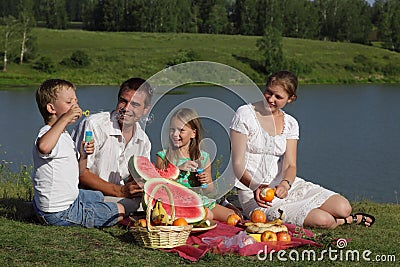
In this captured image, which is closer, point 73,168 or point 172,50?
point 73,168

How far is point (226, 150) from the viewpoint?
6539mm

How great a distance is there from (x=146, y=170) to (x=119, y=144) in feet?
1.81

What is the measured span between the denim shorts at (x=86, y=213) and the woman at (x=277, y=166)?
4.11ft

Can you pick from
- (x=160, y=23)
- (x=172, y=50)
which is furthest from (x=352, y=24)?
(x=172, y=50)

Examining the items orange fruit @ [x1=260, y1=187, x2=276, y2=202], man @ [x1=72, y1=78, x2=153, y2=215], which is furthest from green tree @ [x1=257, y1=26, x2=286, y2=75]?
orange fruit @ [x1=260, y1=187, x2=276, y2=202]

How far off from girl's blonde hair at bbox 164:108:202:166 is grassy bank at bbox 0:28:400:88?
133 ft

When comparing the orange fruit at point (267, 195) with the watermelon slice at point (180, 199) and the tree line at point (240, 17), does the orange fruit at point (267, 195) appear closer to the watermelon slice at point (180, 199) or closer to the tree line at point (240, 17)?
the watermelon slice at point (180, 199)

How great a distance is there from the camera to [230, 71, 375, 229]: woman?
6.21 m

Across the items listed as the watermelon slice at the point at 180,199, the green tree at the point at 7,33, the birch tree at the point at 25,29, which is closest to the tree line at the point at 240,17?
the birch tree at the point at 25,29

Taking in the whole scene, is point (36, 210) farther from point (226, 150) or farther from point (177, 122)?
point (226, 150)

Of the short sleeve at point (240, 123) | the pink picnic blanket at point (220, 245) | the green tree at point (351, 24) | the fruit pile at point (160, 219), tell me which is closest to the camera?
the pink picnic blanket at point (220, 245)

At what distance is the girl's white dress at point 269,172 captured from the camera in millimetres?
6270

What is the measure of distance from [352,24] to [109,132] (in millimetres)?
84750

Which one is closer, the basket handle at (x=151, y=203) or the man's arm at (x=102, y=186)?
the basket handle at (x=151, y=203)
